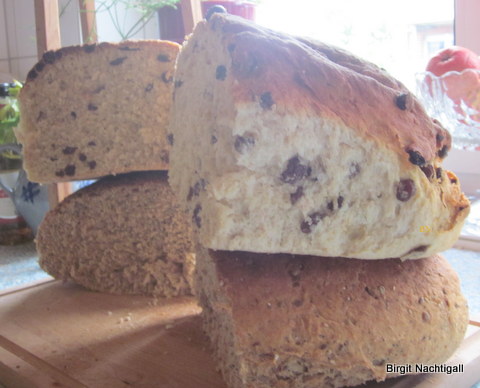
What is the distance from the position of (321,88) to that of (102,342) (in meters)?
0.60

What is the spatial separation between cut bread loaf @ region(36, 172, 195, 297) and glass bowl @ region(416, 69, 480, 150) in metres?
0.82

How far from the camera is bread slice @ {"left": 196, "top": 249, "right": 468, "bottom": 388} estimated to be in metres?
0.72

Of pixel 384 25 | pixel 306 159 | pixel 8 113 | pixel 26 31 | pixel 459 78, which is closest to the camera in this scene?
pixel 306 159

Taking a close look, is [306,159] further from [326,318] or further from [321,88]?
[326,318]

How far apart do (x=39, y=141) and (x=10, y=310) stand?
37 centimetres

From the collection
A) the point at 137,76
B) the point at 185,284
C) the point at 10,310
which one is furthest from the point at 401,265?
the point at 10,310

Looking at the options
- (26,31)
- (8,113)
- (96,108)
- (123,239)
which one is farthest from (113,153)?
(26,31)

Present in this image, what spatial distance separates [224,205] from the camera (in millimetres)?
651

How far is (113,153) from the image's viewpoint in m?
1.20

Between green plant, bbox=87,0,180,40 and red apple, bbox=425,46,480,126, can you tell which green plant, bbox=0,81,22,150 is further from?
red apple, bbox=425,46,480,126

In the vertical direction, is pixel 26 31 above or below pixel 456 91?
above

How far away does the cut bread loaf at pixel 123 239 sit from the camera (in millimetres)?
1239

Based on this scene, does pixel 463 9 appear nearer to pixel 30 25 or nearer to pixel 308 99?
pixel 308 99

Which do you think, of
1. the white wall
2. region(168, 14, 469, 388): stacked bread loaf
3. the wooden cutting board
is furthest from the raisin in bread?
the white wall
